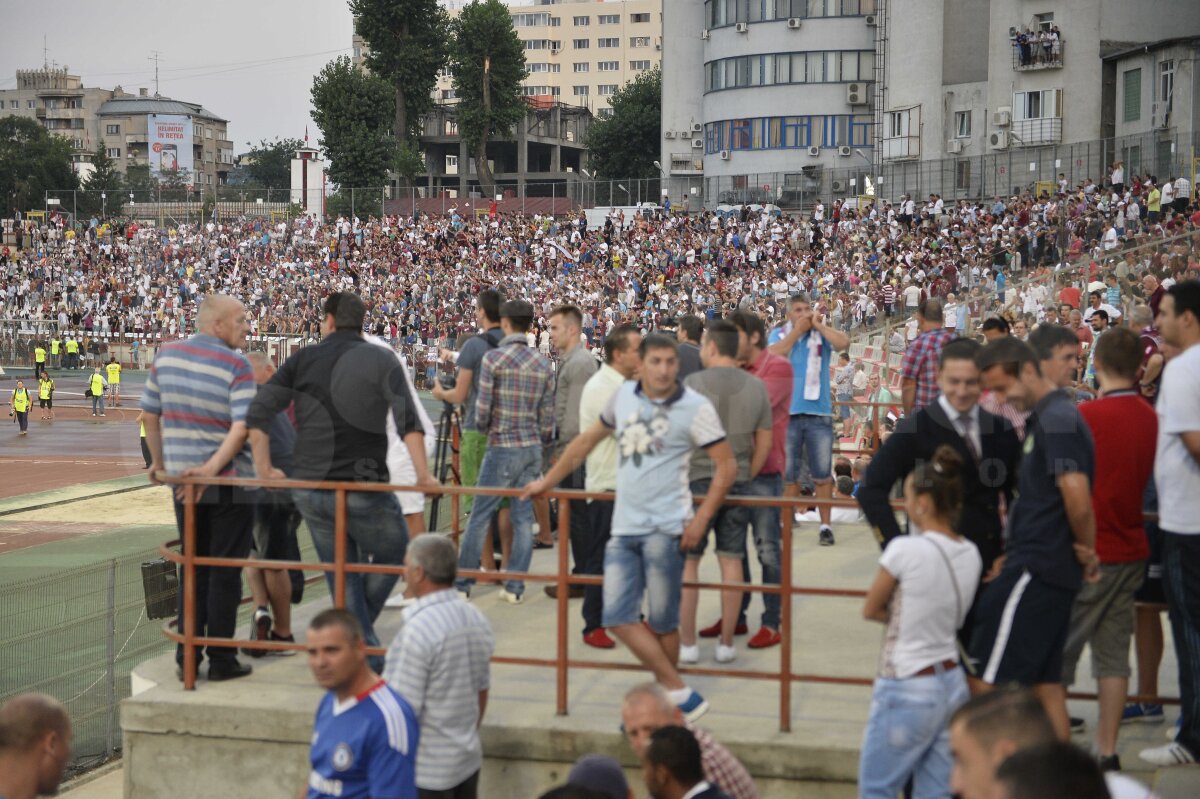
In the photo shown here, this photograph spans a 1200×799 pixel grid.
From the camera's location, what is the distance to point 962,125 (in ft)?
155

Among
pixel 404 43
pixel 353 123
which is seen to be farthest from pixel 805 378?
pixel 404 43

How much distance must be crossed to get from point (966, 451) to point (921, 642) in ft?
3.04

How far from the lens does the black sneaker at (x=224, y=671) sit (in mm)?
6969

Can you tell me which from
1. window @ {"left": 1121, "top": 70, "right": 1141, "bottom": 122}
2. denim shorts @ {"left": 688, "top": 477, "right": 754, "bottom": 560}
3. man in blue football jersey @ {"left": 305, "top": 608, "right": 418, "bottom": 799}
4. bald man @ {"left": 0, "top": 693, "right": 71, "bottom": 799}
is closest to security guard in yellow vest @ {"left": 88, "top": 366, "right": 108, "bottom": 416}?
window @ {"left": 1121, "top": 70, "right": 1141, "bottom": 122}

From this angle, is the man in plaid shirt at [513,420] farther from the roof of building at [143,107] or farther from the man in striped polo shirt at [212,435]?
the roof of building at [143,107]

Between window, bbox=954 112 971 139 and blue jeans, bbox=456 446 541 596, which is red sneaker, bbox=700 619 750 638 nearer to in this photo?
blue jeans, bbox=456 446 541 596

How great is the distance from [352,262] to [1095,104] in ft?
92.0

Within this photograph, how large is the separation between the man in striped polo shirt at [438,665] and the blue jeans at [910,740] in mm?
1610

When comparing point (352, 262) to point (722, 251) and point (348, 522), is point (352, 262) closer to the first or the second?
Answer: point (722, 251)

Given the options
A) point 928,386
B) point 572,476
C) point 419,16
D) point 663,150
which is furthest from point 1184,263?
point 419,16

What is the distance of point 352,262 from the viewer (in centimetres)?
5247

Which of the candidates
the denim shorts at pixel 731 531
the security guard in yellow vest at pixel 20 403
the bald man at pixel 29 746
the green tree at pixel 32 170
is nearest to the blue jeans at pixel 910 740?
the denim shorts at pixel 731 531

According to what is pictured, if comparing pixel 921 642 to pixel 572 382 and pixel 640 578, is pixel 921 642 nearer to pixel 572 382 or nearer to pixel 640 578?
pixel 640 578

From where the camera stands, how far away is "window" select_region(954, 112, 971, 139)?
46.8 meters
